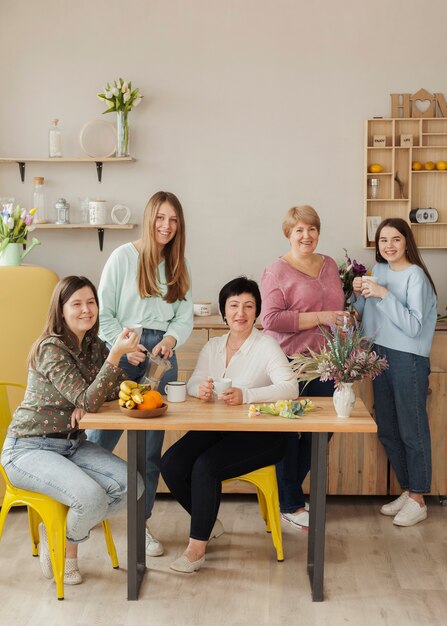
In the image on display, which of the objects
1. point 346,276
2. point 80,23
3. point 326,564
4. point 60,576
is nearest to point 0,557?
point 60,576

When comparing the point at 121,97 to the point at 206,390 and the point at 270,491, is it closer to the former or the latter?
the point at 206,390

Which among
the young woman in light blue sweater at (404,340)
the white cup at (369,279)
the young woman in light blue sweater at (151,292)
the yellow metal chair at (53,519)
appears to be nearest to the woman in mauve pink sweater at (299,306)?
the white cup at (369,279)

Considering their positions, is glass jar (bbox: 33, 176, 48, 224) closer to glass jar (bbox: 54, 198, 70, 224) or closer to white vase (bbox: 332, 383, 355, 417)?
glass jar (bbox: 54, 198, 70, 224)

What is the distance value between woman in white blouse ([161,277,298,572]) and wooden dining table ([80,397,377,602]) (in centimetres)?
13

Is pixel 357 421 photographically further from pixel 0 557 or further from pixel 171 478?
pixel 0 557

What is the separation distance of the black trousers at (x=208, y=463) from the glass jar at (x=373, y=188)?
5.69 ft

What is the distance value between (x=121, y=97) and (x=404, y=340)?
201 centimetres

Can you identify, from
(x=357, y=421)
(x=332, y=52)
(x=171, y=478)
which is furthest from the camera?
(x=332, y=52)

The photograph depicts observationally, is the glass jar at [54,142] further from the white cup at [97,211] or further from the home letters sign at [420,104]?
the home letters sign at [420,104]

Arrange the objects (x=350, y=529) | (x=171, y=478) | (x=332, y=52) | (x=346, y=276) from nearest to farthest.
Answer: (x=171, y=478) < (x=350, y=529) < (x=346, y=276) < (x=332, y=52)

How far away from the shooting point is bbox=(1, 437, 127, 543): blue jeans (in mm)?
2824

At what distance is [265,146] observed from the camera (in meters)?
4.52

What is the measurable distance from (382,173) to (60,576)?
269cm

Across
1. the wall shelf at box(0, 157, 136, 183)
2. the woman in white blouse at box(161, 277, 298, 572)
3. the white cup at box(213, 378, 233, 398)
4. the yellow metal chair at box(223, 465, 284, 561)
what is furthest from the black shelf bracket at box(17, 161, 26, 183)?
the yellow metal chair at box(223, 465, 284, 561)
